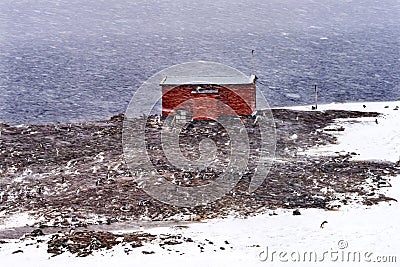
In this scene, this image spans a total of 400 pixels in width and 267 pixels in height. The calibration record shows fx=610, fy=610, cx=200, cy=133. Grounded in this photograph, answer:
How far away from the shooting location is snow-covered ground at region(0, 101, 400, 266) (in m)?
18.3

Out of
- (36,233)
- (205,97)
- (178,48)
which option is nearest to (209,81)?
(205,97)

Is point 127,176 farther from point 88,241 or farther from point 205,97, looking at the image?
point 205,97

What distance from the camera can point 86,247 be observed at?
19.1 meters

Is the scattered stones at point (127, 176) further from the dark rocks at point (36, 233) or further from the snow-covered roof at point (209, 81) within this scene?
the snow-covered roof at point (209, 81)

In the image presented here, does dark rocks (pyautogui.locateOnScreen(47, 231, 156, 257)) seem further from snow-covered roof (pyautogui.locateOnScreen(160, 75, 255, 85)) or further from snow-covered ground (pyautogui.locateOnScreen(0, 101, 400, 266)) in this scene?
snow-covered roof (pyautogui.locateOnScreen(160, 75, 255, 85))

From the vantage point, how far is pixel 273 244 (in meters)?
19.8

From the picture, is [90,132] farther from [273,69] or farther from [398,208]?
[273,69]

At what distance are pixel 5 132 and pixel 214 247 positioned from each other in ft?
65.4

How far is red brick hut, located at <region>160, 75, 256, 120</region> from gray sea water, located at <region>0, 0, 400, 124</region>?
14.1m

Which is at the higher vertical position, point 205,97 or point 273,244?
point 205,97

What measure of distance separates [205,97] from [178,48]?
4730cm

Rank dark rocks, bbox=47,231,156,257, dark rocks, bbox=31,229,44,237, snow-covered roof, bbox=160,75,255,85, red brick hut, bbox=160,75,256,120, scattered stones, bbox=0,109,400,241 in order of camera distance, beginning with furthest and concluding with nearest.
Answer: snow-covered roof, bbox=160,75,255,85 < red brick hut, bbox=160,75,256,120 < scattered stones, bbox=0,109,400,241 < dark rocks, bbox=31,229,44,237 < dark rocks, bbox=47,231,156,257

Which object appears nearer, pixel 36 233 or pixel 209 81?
pixel 36 233

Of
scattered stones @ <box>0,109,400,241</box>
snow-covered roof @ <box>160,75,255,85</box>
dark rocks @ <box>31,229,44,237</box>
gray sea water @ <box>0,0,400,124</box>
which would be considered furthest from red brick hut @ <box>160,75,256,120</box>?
dark rocks @ <box>31,229,44,237</box>
